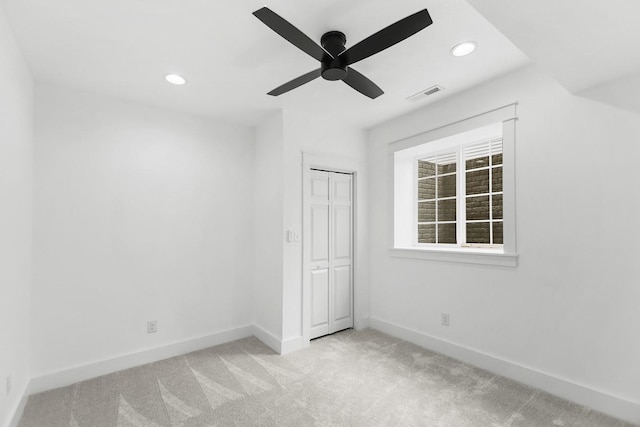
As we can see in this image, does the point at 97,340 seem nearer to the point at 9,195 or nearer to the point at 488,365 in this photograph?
the point at 9,195

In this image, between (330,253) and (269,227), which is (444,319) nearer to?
(330,253)

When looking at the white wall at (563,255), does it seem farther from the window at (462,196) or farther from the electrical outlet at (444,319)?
the window at (462,196)

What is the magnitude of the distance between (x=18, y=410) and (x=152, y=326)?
1.06 metres

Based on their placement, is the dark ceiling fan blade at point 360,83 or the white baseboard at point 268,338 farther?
the white baseboard at point 268,338

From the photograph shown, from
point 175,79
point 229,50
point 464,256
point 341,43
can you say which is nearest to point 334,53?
point 341,43

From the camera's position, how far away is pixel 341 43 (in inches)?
76.4

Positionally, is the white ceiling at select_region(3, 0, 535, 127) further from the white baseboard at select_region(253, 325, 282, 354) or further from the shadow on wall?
the white baseboard at select_region(253, 325, 282, 354)

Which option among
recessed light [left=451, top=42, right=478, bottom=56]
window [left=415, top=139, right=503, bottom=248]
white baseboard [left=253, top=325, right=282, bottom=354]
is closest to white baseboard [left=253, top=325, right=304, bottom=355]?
white baseboard [left=253, top=325, right=282, bottom=354]

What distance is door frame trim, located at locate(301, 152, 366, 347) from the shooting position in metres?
3.34

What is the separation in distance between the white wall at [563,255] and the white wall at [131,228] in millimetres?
2464

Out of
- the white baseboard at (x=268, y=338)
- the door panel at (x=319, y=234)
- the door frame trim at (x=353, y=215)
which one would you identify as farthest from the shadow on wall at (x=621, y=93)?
the white baseboard at (x=268, y=338)

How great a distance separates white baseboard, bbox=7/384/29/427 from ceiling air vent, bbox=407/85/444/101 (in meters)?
3.91

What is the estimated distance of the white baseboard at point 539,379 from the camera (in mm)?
2021

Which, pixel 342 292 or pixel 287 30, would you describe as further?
pixel 342 292
